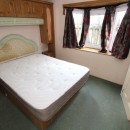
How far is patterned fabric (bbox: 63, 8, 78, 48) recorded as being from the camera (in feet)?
8.90

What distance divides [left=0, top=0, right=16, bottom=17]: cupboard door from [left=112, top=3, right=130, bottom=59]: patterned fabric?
2.41m

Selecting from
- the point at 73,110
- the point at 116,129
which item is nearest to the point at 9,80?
the point at 73,110

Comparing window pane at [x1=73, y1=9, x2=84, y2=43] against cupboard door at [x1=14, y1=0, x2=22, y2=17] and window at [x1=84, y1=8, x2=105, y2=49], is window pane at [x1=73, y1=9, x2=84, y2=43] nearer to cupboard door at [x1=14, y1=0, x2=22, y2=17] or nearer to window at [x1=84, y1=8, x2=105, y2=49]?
window at [x1=84, y1=8, x2=105, y2=49]

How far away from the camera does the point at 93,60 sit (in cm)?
270

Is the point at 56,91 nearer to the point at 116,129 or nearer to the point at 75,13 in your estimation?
the point at 116,129

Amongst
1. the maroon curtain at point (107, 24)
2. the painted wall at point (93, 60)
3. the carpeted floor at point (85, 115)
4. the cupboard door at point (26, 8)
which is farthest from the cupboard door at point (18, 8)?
the maroon curtain at point (107, 24)

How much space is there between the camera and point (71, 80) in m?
1.68

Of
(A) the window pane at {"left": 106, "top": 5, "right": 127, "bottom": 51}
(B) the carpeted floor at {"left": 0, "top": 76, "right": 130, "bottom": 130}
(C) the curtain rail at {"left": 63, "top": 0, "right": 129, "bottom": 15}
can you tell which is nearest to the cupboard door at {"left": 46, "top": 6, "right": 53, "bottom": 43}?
(C) the curtain rail at {"left": 63, "top": 0, "right": 129, "bottom": 15}

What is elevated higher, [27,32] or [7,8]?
[7,8]

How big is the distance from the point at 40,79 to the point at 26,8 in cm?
186

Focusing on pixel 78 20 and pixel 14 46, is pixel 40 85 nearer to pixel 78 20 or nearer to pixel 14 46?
pixel 14 46

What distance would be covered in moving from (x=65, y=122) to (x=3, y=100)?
4.42 ft

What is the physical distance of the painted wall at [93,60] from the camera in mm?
2357

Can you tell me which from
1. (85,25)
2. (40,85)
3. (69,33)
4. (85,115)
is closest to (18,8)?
(69,33)
